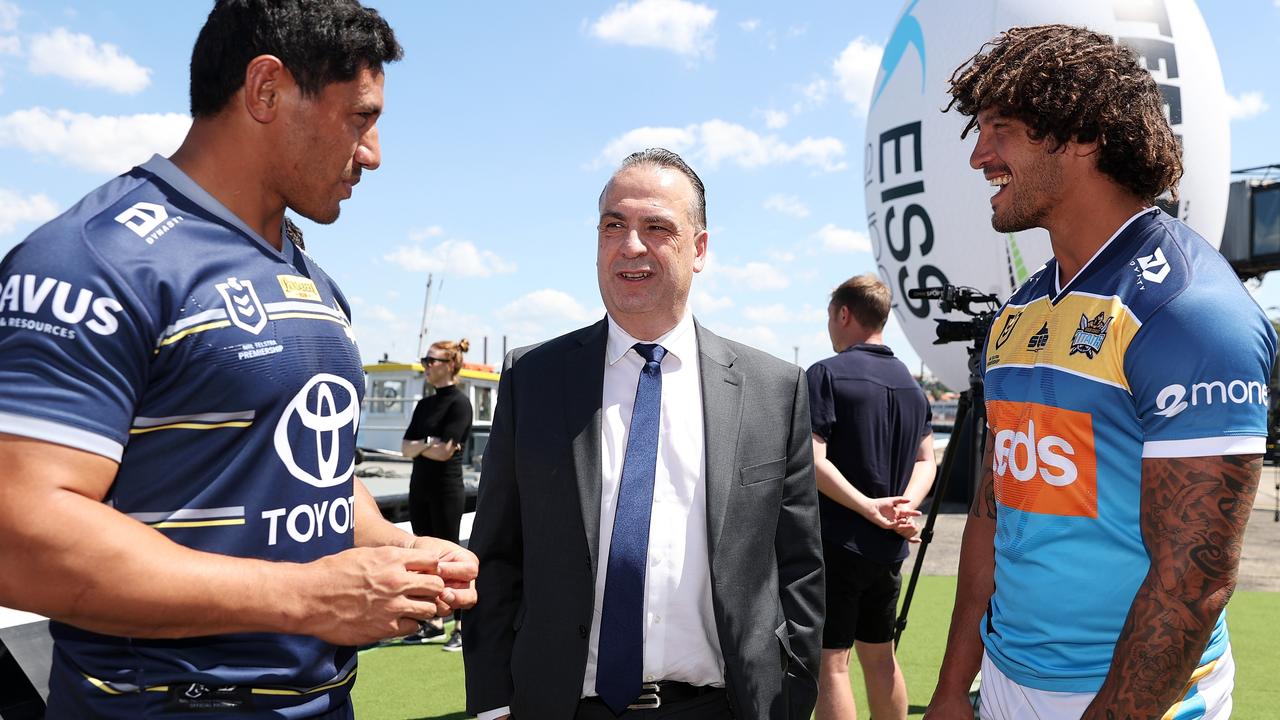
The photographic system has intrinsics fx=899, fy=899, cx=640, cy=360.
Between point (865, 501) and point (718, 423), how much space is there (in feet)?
6.51

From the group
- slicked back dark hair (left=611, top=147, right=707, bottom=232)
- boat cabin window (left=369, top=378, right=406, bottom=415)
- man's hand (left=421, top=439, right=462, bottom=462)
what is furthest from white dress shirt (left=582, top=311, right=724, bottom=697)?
boat cabin window (left=369, top=378, right=406, bottom=415)

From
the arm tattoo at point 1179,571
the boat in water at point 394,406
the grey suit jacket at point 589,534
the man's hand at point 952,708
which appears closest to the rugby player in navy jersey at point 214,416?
the grey suit jacket at point 589,534

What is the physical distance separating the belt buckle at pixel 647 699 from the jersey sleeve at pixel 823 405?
229cm

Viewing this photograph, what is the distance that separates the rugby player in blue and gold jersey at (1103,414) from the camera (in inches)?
63.1

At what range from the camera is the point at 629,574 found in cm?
228

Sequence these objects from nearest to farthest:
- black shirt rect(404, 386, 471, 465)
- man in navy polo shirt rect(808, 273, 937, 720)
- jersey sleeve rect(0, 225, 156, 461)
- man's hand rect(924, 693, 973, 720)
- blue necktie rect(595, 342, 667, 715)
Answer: jersey sleeve rect(0, 225, 156, 461) → man's hand rect(924, 693, 973, 720) → blue necktie rect(595, 342, 667, 715) → man in navy polo shirt rect(808, 273, 937, 720) → black shirt rect(404, 386, 471, 465)

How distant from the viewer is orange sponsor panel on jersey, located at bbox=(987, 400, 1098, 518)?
1.79m

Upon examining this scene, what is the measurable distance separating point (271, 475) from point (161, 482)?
0.17 metres

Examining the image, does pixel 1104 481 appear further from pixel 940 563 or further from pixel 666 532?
pixel 940 563

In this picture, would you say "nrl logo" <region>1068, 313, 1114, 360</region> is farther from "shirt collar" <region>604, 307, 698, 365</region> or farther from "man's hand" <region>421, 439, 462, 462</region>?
"man's hand" <region>421, 439, 462, 462</region>

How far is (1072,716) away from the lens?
1.81 m

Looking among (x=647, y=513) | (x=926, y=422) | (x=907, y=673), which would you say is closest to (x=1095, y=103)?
(x=647, y=513)

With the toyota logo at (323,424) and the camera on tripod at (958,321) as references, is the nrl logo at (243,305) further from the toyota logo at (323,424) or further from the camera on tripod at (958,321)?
the camera on tripod at (958,321)

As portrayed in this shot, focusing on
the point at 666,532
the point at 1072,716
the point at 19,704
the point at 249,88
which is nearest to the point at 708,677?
the point at 666,532
